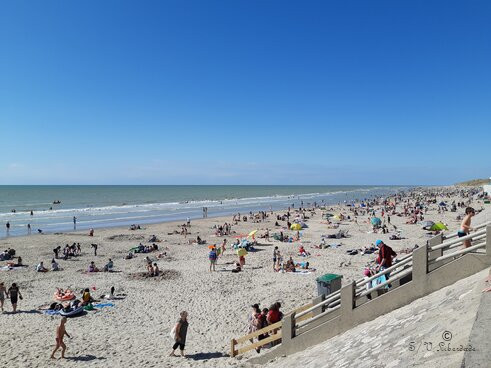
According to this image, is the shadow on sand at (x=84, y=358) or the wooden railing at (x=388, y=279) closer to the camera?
the wooden railing at (x=388, y=279)

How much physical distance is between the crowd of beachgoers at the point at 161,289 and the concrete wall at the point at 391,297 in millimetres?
1083

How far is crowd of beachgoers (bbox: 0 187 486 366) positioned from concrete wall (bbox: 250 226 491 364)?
42.6 inches

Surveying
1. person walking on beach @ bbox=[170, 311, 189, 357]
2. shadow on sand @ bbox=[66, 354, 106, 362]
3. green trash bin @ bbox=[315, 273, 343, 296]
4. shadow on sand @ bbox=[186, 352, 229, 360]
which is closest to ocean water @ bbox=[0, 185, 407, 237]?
shadow on sand @ bbox=[66, 354, 106, 362]

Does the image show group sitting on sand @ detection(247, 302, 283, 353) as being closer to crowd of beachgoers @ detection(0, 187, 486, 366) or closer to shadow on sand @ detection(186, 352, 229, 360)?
crowd of beachgoers @ detection(0, 187, 486, 366)

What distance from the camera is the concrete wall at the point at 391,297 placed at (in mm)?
6051

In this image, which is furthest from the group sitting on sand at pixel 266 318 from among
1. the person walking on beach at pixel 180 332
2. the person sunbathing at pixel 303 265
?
the person sunbathing at pixel 303 265

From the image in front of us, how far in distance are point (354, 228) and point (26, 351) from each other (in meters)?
32.8

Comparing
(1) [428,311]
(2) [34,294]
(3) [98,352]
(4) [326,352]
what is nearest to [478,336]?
(1) [428,311]

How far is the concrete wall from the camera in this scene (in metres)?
6.05

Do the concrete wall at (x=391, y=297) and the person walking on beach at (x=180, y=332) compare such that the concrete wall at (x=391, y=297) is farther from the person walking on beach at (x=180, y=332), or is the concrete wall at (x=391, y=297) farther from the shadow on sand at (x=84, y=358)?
the shadow on sand at (x=84, y=358)

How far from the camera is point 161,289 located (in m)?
17.3

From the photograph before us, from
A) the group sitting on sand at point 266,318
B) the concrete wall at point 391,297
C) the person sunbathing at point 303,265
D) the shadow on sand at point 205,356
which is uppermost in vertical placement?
the concrete wall at point 391,297

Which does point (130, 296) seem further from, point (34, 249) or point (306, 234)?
point (306, 234)

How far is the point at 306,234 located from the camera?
34.4m
